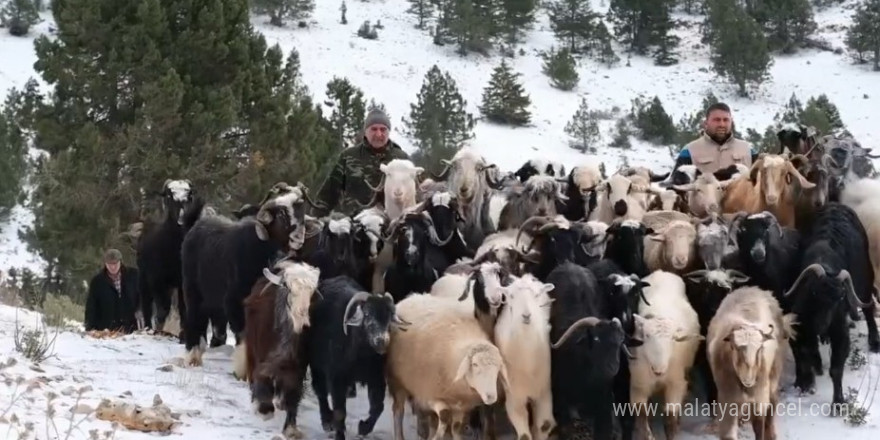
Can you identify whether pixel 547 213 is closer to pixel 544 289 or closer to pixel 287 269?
pixel 544 289

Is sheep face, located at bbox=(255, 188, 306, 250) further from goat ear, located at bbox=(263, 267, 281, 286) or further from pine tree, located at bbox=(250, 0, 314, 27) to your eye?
pine tree, located at bbox=(250, 0, 314, 27)

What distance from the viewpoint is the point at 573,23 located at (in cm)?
5134

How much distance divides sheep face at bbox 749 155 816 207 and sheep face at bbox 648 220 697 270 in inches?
42.3

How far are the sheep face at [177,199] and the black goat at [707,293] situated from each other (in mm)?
5020

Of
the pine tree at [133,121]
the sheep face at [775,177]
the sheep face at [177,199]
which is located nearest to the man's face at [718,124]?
the sheep face at [775,177]

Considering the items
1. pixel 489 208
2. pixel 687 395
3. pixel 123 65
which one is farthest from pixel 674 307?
pixel 123 65

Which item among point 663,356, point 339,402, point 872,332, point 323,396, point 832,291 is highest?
point 832,291

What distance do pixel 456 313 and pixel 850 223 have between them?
369cm

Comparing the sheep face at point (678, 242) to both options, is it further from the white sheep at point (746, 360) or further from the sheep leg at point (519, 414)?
the sheep leg at point (519, 414)

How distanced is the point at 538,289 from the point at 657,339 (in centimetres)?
90

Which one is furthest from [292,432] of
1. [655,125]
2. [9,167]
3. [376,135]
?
[655,125]

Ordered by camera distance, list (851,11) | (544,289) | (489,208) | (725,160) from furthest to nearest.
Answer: (851,11), (725,160), (489,208), (544,289)

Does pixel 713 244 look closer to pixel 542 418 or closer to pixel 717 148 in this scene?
pixel 542 418

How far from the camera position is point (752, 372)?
6.19 metres
